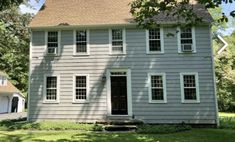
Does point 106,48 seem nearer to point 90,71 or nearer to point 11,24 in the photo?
point 90,71

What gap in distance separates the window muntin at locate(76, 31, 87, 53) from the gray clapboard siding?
14.7 inches

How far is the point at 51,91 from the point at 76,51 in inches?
107

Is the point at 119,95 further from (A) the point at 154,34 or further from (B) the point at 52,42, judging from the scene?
(B) the point at 52,42

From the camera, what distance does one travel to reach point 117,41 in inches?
636

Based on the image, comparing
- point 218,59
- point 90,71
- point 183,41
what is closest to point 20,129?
point 90,71

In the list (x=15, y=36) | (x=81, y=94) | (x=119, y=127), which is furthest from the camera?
(x=15, y=36)

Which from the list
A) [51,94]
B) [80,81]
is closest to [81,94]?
[80,81]

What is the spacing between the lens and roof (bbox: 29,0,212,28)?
16234mm

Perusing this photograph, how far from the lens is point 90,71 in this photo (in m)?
16.0

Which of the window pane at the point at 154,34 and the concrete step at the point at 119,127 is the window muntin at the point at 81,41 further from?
the concrete step at the point at 119,127

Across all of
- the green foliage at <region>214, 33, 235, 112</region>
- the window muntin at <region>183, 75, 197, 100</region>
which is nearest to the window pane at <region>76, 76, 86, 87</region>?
the window muntin at <region>183, 75, 197, 100</region>

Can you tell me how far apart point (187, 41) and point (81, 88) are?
6558 mm

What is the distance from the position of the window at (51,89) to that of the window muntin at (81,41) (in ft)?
7.03

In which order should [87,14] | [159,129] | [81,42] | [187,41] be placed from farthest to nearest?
1. [87,14]
2. [81,42]
3. [187,41]
4. [159,129]
